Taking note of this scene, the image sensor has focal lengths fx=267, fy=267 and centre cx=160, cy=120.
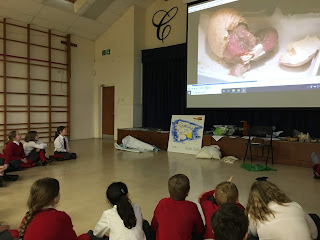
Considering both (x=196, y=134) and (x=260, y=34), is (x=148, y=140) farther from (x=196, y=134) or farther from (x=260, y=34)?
(x=260, y=34)

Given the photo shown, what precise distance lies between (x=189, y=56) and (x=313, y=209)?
425 cm

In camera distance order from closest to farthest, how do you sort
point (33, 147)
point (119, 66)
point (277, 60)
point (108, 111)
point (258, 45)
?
1. point (33, 147)
2. point (277, 60)
3. point (258, 45)
4. point (119, 66)
5. point (108, 111)

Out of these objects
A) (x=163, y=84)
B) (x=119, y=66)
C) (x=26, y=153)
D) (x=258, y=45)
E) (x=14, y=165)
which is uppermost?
(x=119, y=66)

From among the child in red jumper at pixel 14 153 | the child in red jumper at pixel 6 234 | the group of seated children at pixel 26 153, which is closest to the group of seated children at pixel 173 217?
the child in red jumper at pixel 6 234

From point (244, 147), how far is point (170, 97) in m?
2.99

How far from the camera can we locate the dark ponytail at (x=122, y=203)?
1445mm

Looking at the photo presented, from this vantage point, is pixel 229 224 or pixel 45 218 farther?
pixel 45 218

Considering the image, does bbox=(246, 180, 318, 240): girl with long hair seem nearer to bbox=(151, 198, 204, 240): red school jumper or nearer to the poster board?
bbox=(151, 198, 204, 240): red school jumper

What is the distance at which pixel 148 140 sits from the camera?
6867 millimetres

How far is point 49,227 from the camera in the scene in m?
1.28

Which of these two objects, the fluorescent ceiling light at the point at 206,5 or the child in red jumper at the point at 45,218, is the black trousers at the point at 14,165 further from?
the fluorescent ceiling light at the point at 206,5

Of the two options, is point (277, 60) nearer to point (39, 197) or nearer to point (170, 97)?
point (170, 97)

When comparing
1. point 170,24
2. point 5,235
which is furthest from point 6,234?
point 170,24

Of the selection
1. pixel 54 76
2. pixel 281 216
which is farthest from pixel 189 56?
pixel 281 216
